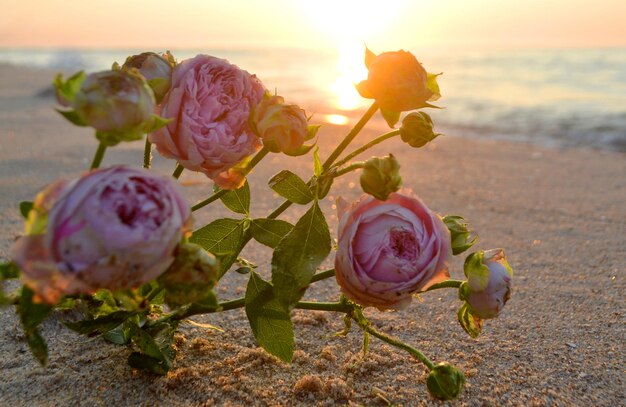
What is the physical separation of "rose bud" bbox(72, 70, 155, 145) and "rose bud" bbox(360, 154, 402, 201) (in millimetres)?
263

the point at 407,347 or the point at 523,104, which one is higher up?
the point at 407,347

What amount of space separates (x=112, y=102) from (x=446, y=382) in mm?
551

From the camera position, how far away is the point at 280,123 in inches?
32.4

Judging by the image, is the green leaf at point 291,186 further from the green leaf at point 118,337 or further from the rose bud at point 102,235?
the green leaf at point 118,337

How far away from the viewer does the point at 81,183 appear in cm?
61

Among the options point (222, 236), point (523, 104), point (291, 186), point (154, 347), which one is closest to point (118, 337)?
point (154, 347)

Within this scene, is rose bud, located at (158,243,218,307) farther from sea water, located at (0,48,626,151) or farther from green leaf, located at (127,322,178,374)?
sea water, located at (0,48,626,151)

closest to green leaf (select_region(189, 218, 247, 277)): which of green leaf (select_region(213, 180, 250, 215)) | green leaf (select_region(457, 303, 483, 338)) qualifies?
→ green leaf (select_region(213, 180, 250, 215))

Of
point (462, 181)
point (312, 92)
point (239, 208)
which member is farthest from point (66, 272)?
point (312, 92)

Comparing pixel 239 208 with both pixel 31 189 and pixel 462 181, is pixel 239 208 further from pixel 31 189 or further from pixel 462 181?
pixel 462 181

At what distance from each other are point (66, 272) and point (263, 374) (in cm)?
59

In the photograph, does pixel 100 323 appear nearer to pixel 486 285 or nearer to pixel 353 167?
pixel 353 167

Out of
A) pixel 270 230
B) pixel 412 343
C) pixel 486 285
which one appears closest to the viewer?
pixel 486 285

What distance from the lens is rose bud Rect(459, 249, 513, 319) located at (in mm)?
845
